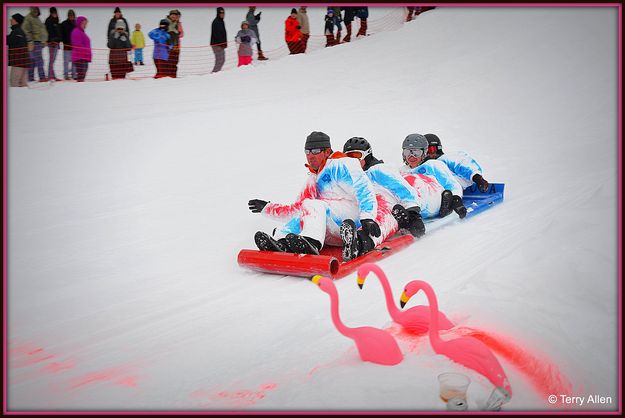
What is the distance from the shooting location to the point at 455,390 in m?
2.67

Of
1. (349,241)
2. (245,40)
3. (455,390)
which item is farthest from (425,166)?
(245,40)

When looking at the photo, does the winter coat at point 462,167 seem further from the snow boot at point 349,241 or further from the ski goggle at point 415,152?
the snow boot at point 349,241

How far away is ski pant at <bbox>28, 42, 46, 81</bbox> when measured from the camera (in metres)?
10.4

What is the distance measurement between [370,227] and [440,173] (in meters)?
1.98

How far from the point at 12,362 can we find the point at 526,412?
9.45 ft

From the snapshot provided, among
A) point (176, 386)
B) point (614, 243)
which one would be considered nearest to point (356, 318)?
point (176, 386)

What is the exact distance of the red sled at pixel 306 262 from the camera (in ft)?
16.0

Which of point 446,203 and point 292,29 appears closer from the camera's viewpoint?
point 446,203

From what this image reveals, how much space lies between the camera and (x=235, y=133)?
10047 mm

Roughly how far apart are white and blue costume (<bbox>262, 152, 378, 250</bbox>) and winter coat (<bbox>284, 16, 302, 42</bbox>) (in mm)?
9727

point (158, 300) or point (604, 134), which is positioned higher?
point (604, 134)

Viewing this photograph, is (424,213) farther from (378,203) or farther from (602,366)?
(602,366)

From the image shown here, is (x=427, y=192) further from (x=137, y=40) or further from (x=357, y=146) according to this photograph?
(x=137, y=40)

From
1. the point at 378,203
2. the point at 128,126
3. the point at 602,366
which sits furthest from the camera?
the point at 128,126
